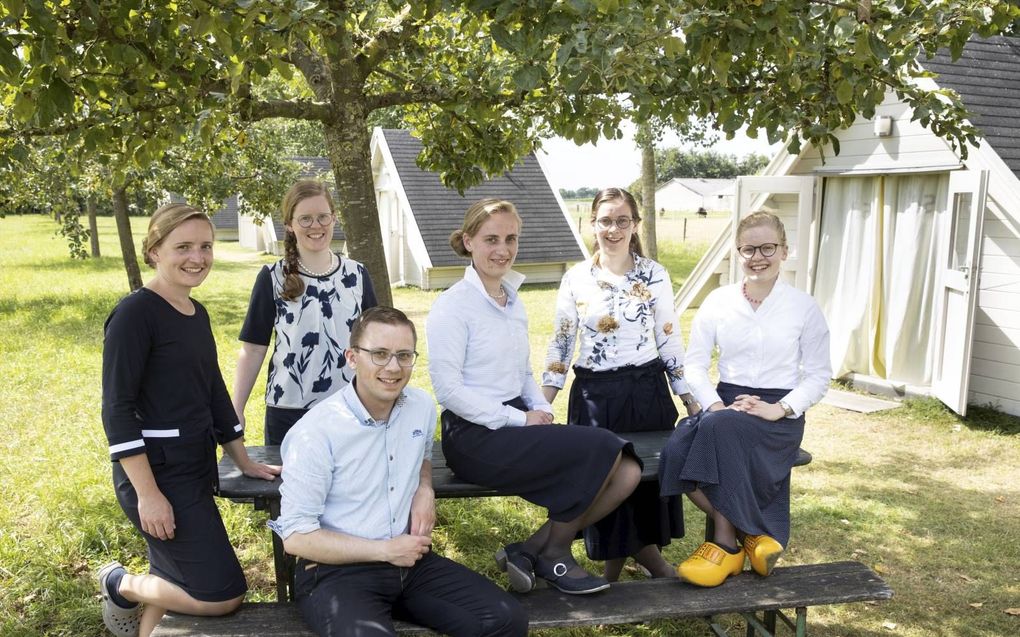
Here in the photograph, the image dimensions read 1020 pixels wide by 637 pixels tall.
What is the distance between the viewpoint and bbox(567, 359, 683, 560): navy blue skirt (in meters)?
4.27

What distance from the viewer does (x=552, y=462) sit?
349cm

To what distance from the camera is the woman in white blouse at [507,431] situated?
3.50m

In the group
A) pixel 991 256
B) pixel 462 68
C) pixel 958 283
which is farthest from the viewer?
pixel 991 256

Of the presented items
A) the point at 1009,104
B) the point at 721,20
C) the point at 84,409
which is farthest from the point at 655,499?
the point at 1009,104

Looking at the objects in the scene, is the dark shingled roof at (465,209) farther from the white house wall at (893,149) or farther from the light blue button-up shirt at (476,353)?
the light blue button-up shirt at (476,353)

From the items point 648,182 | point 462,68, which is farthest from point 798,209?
point 648,182

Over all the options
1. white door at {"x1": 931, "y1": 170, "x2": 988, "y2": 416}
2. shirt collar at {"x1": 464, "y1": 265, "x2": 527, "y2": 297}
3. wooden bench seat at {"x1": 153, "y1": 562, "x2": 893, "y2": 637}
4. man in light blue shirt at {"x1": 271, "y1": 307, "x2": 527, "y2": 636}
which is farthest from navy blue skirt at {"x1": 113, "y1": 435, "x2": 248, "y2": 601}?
white door at {"x1": 931, "y1": 170, "x2": 988, "y2": 416}

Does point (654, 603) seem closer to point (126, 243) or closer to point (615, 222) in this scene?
point (615, 222)

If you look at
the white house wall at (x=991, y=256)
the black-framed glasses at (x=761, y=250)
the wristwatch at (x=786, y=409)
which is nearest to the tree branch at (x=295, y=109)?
the black-framed glasses at (x=761, y=250)

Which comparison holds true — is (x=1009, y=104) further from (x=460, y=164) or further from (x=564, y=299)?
(x=564, y=299)

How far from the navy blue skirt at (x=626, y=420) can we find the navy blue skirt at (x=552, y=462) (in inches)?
27.1

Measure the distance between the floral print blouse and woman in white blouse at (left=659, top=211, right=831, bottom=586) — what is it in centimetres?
28

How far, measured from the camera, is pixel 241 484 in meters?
3.78

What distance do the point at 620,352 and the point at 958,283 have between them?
5668mm
